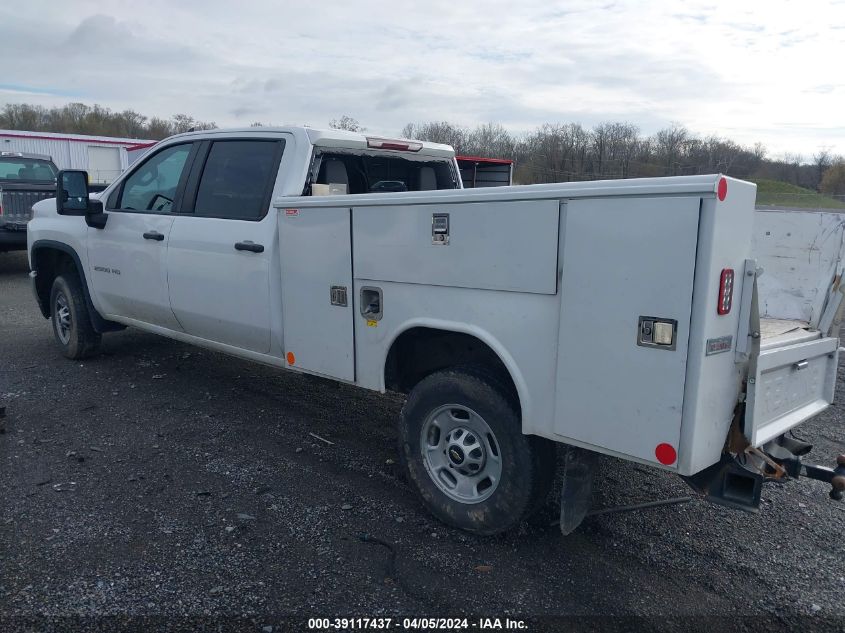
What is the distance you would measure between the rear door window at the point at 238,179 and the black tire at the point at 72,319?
225cm

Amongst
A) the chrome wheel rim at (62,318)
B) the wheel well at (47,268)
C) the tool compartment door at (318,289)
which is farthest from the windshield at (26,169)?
the tool compartment door at (318,289)

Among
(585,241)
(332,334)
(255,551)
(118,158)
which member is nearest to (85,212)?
(332,334)

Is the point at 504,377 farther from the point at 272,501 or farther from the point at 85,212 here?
the point at 85,212

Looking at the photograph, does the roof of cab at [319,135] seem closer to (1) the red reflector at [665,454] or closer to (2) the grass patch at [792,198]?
(1) the red reflector at [665,454]

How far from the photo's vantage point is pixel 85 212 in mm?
5820

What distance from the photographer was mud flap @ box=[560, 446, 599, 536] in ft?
10.6

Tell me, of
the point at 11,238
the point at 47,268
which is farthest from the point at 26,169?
the point at 47,268

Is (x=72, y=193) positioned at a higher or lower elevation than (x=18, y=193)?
higher

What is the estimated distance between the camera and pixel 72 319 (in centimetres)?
657

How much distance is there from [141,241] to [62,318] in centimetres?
200

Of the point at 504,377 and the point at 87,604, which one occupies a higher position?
the point at 504,377

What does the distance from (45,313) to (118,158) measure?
2569cm

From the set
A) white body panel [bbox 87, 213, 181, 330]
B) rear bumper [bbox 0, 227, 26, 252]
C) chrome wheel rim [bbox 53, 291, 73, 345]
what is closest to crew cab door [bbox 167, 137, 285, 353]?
white body panel [bbox 87, 213, 181, 330]

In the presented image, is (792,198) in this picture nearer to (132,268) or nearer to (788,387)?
(788,387)
